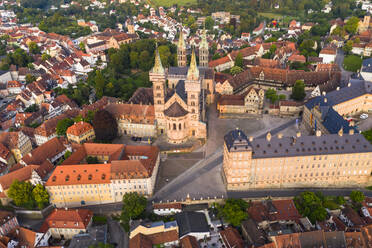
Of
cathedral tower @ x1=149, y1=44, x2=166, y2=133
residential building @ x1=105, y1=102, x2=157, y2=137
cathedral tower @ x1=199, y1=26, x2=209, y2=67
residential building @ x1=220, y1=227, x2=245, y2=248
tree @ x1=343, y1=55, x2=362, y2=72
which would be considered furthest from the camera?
tree @ x1=343, y1=55, x2=362, y2=72

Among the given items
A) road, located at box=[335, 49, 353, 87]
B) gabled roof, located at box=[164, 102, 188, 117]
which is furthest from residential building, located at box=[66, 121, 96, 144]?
road, located at box=[335, 49, 353, 87]

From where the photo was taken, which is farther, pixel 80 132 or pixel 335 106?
pixel 335 106

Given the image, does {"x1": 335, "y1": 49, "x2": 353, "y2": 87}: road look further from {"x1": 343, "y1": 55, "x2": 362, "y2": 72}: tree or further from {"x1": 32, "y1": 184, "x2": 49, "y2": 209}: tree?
{"x1": 32, "y1": 184, "x2": 49, "y2": 209}: tree

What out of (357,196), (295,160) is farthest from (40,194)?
(357,196)

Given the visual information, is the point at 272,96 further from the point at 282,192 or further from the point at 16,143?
the point at 16,143

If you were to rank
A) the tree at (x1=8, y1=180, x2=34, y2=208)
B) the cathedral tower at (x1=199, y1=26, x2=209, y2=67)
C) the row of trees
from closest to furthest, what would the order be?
the row of trees, the tree at (x1=8, y1=180, x2=34, y2=208), the cathedral tower at (x1=199, y1=26, x2=209, y2=67)

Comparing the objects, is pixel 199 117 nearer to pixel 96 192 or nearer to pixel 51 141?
pixel 96 192
